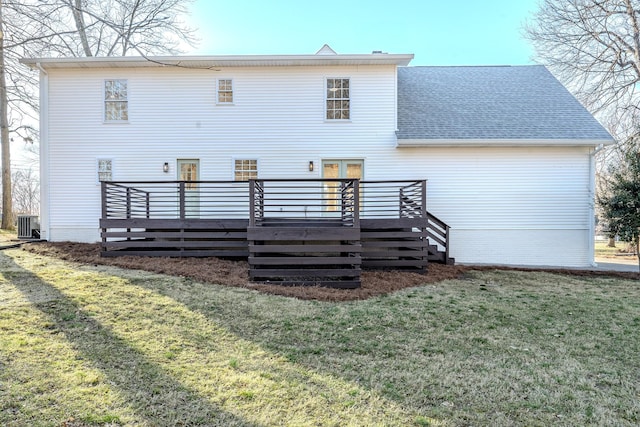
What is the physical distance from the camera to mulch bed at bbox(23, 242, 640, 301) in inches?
228

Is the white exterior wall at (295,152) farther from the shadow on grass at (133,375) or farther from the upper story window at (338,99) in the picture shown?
the shadow on grass at (133,375)

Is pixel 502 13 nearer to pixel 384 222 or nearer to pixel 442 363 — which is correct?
pixel 384 222

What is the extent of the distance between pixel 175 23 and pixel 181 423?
14.7 m

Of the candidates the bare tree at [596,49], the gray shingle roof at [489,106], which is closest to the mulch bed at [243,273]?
the gray shingle roof at [489,106]

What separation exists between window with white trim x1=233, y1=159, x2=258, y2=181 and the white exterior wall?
6.7 inches

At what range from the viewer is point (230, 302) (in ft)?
16.6

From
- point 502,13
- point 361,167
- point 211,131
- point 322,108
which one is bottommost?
point 361,167

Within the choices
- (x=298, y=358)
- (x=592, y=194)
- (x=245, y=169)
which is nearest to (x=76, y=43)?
(x=245, y=169)

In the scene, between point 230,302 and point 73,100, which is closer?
point 230,302

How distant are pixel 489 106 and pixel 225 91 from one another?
314 inches

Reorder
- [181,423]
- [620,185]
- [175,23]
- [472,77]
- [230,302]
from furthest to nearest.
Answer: [175,23], [472,77], [620,185], [230,302], [181,423]

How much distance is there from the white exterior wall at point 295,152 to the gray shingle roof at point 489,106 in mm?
565

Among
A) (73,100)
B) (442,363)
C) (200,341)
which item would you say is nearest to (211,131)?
(73,100)

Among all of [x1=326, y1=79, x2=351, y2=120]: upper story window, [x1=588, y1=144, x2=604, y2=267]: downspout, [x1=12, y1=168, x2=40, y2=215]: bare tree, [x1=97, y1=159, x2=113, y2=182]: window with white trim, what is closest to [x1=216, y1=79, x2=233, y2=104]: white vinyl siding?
[x1=326, y1=79, x2=351, y2=120]: upper story window
